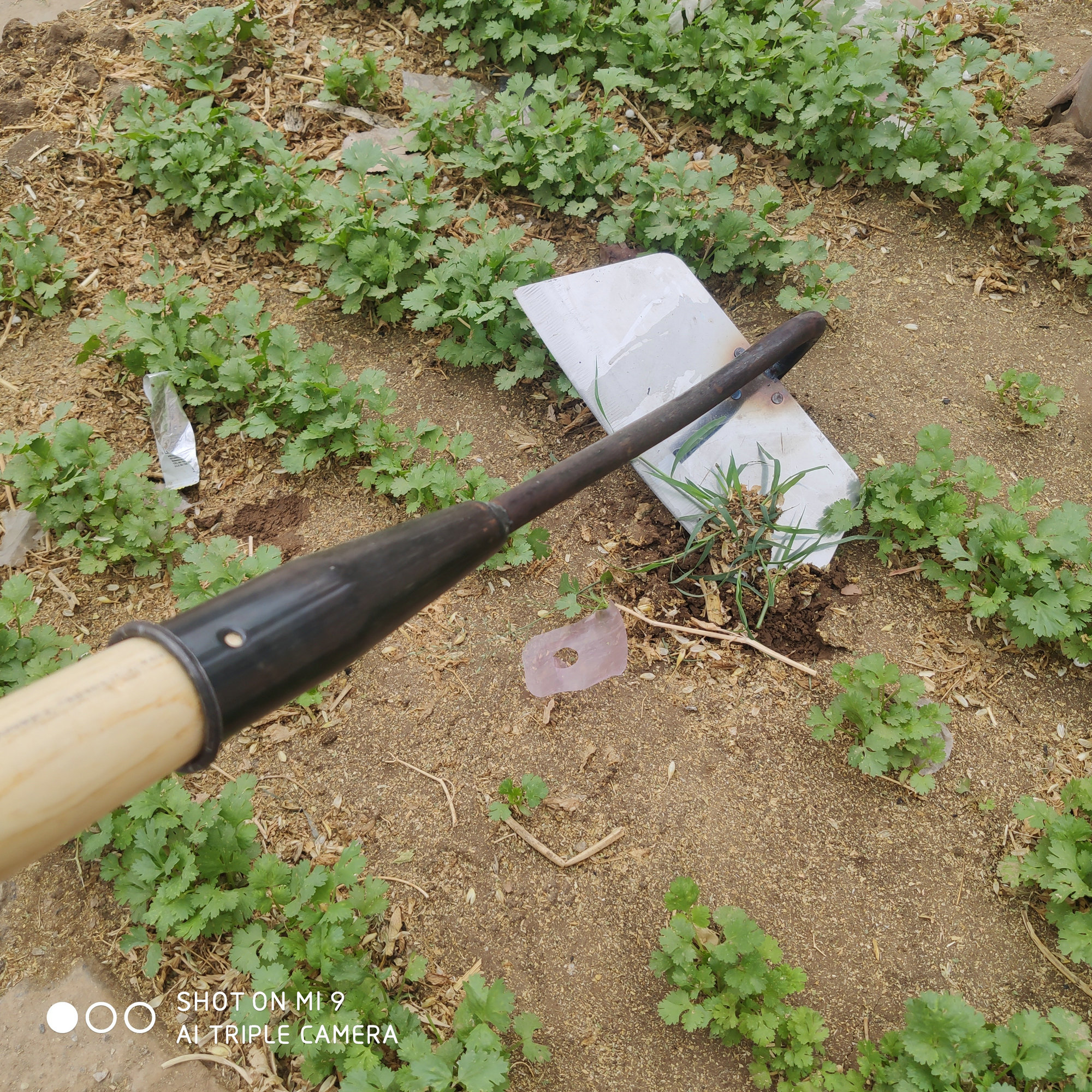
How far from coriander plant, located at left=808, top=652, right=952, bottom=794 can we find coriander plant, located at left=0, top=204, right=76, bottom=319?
3.04 m

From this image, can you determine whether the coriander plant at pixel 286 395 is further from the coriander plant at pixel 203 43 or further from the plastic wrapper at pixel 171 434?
the coriander plant at pixel 203 43

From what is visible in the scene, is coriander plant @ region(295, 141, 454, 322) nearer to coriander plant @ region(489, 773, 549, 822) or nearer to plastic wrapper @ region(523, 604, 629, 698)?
plastic wrapper @ region(523, 604, 629, 698)

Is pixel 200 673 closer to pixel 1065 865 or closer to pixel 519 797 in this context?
pixel 519 797

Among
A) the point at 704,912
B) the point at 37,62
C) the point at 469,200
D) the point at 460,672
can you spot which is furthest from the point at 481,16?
the point at 704,912

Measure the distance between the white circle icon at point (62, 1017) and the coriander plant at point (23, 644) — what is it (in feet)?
2.65

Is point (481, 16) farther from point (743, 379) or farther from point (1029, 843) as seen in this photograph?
point (1029, 843)

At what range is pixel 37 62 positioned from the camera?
366 centimetres

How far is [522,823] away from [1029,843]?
1318 mm

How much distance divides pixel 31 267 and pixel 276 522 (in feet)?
4.69

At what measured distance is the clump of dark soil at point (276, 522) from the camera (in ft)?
8.70

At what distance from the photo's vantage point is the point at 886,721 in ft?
7.13

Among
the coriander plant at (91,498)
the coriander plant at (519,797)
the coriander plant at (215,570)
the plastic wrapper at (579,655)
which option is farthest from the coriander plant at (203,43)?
the coriander plant at (519,797)

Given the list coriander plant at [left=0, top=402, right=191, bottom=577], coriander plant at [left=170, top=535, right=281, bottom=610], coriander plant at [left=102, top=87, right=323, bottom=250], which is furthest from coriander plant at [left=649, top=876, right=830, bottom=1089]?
coriander plant at [left=102, top=87, right=323, bottom=250]

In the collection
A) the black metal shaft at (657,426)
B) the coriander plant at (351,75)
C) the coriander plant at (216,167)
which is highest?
the coriander plant at (351,75)
